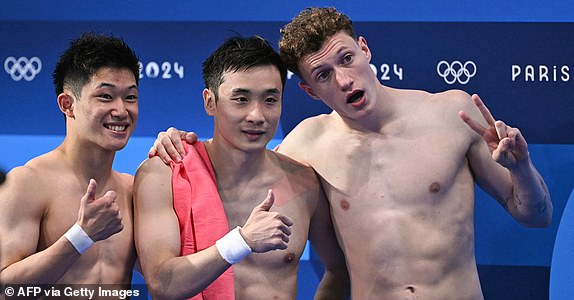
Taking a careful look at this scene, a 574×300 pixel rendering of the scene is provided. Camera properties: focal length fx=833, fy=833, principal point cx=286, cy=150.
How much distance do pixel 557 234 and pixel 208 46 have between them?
5.16ft

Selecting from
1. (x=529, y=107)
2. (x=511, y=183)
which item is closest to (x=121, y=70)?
(x=511, y=183)

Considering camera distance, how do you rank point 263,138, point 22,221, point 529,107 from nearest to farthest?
1. point 22,221
2. point 263,138
3. point 529,107

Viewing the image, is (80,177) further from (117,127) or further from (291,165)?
(291,165)

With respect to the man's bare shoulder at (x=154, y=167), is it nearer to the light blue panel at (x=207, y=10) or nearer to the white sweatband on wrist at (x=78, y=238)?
the white sweatband on wrist at (x=78, y=238)

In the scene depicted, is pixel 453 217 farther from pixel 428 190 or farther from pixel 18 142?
pixel 18 142

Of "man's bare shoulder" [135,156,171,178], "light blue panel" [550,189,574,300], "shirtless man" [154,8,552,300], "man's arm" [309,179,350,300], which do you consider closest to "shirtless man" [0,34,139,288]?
"man's bare shoulder" [135,156,171,178]

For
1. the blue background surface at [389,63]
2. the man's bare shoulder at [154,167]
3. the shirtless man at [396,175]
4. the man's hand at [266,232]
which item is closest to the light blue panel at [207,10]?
the blue background surface at [389,63]

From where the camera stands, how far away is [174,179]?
102 inches

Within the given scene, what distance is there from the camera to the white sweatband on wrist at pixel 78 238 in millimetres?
2271

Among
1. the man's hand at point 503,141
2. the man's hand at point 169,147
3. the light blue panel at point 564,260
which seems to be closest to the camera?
the man's hand at point 503,141

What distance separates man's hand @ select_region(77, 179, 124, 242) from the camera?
225 centimetres

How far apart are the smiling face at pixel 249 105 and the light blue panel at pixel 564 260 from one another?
1367 millimetres

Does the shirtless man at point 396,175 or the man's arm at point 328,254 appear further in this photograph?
the man's arm at point 328,254

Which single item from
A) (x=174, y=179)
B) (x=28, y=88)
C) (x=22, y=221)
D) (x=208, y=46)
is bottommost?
(x=22, y=221)
